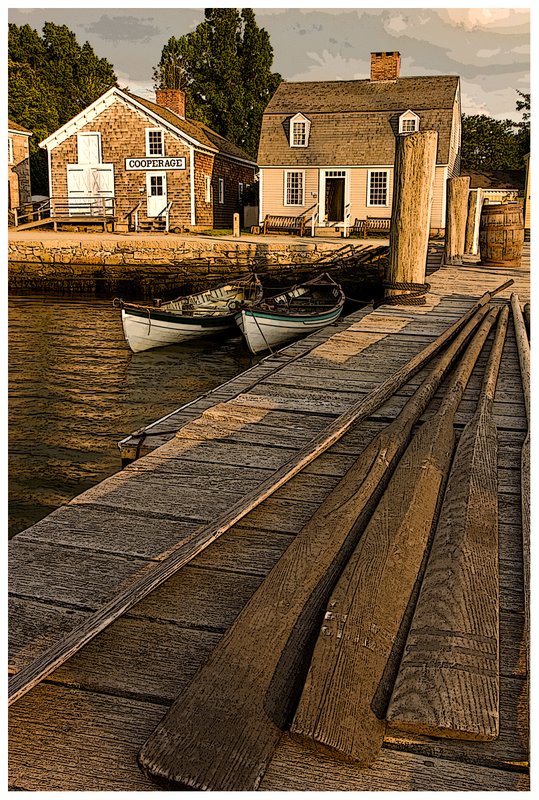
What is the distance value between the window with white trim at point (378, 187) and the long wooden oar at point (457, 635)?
32621 millimetres

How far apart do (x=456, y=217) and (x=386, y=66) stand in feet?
73.3

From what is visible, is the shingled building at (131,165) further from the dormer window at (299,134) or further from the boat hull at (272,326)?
the boat hull at (272,326)

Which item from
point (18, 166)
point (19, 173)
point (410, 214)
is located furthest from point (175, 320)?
point (18, 166)

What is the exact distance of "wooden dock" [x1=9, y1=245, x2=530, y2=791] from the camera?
1.85 m

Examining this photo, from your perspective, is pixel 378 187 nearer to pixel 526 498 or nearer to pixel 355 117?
pixel 355 117

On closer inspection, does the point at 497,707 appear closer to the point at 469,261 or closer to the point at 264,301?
the point at 264,301

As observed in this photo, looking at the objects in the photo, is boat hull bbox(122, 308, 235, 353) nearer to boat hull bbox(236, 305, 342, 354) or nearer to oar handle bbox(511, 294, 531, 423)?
boat hull bbox(236, 305, 342, 354)

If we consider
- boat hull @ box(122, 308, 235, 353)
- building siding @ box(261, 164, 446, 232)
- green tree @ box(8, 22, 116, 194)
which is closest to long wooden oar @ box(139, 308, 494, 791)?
boat hull @ box(122, 308, 235, 353)

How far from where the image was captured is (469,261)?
17.1 metres

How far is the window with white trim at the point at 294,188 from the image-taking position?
34719 mm

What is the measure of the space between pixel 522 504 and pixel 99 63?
212ft

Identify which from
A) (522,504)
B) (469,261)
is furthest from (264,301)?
(522,504)

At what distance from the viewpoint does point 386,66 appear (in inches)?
1422

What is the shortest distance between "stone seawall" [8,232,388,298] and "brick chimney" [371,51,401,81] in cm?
1298
